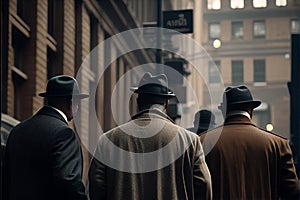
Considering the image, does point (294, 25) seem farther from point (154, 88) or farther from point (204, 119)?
point (154, 88)

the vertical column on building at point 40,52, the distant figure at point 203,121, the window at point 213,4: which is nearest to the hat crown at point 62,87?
the distant figure at point 203,121

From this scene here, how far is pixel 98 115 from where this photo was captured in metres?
25.0

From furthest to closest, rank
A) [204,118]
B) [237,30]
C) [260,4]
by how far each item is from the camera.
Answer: [260,4] → [237,30] → [204,118]

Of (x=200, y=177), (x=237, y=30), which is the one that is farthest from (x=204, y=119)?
(x=237, y=30)

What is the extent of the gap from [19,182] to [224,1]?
3623 inches

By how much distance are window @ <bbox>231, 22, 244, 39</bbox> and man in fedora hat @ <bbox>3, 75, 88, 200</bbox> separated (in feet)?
290

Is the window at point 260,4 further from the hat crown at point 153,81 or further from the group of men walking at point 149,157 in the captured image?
the hat crown at point 153,81

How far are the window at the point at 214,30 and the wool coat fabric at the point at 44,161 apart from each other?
89.1 metres

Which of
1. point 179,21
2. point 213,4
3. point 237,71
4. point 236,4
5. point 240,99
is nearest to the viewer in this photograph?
point 240,99

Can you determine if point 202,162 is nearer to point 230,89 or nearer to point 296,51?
point 230,89

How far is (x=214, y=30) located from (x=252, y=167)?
8929cm

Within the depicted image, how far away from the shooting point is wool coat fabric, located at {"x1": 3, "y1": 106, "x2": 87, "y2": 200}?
22.3 ft

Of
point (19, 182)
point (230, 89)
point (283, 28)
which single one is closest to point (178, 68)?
point (230, 89)

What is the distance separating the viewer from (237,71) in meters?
95.1
